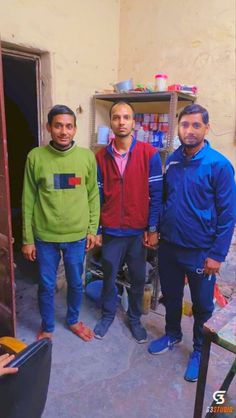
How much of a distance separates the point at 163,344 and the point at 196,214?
3.05 ft

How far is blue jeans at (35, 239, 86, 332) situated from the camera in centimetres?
196

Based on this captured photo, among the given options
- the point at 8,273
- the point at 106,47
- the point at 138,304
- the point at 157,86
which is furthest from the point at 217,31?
the point at 8,273

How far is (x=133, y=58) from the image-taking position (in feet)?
9.00

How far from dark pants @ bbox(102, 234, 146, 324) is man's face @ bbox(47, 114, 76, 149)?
663mm

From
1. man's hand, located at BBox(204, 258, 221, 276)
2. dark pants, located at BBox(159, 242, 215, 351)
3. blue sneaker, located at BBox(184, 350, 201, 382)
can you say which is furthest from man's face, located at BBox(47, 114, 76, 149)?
blue sneaker, located at BBox(184, 350, 201, 382)

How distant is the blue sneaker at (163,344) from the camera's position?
2.03m

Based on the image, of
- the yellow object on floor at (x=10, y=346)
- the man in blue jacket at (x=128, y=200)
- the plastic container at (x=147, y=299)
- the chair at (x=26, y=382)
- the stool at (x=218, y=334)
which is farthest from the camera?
the plastic container at (x=147, y=299)

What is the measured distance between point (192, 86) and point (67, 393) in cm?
223

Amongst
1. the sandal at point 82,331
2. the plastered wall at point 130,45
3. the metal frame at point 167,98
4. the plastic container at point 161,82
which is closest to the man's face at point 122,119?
the metal frame at point 167,98

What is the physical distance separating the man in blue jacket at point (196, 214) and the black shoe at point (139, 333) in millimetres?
343

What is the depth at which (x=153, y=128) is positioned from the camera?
8.37 feet

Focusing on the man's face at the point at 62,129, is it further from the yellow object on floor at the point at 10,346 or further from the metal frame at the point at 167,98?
the yellow object on floor at the point at 10,346

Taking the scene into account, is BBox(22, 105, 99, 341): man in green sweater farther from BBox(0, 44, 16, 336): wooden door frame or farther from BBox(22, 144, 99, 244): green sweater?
BBox(0, 44, 16, 336): wooden door frame

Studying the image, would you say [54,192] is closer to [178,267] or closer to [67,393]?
[178,267]
